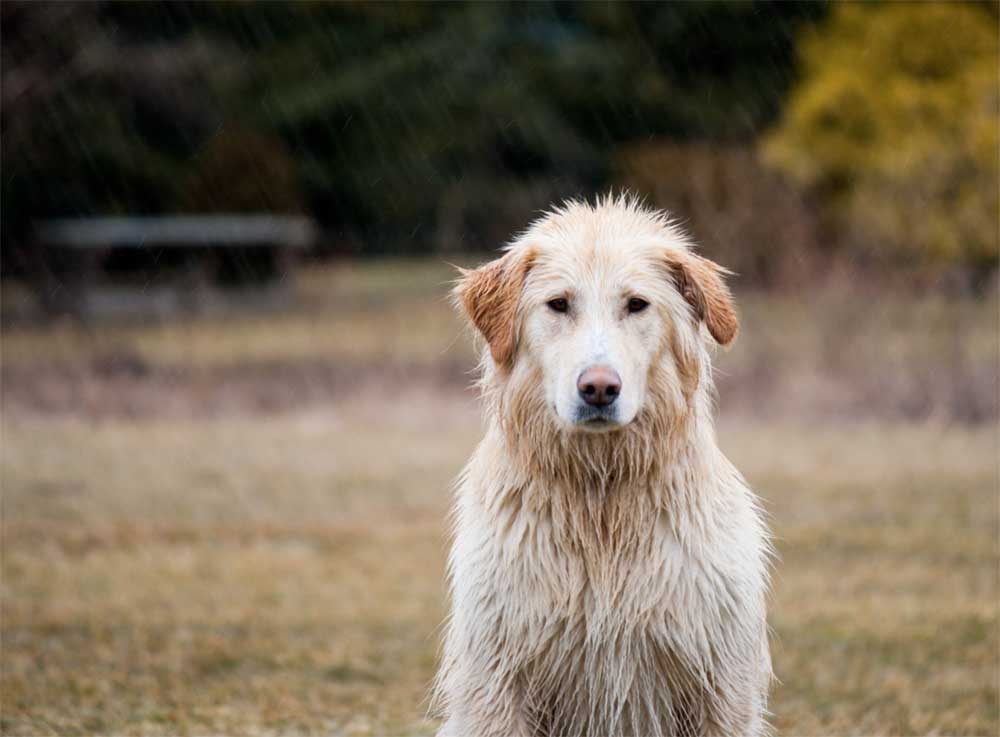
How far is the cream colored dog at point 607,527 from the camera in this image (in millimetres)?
4039

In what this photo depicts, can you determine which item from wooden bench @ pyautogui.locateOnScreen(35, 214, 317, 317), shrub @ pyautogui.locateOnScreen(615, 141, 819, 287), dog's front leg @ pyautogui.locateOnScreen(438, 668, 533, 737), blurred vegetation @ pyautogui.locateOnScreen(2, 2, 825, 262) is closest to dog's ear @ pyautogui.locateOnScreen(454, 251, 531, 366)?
dog's front leg @ pyautogui.locateOnScreen(438, 668, 533, 737)

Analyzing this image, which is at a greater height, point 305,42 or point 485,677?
point 305,42

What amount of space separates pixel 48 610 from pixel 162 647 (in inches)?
41.1

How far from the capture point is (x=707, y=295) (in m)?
4.19

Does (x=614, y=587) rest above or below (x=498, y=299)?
below

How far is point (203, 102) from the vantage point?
35.7 meters

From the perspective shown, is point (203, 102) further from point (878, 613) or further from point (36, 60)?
point (878, 613)

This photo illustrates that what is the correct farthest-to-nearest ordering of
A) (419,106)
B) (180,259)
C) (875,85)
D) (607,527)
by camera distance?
(419,106) → (875,85) → (180,259) → (607,527)

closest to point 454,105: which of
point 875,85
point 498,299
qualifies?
point 875,85

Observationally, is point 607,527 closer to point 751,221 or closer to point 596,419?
point 596,419

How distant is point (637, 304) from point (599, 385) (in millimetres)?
442

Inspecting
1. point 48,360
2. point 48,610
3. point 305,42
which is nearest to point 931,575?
point 48,610

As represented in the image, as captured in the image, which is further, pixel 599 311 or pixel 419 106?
pixel 419 106

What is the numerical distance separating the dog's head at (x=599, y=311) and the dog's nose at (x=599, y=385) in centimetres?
5
